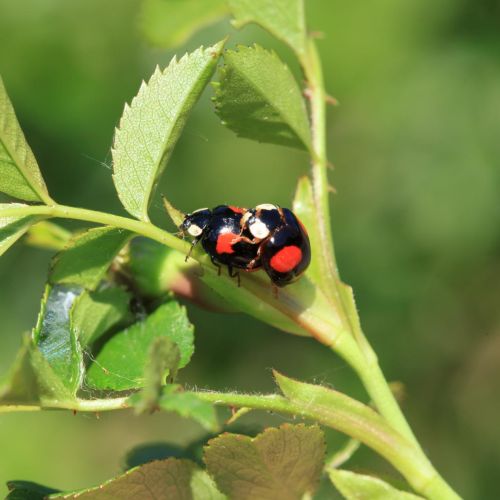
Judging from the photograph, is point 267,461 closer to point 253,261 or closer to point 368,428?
point 368,428

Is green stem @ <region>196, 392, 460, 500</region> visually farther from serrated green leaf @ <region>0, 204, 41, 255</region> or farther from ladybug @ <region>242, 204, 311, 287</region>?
serrated green leaf @ <region>0, 204, 41, 255</region>

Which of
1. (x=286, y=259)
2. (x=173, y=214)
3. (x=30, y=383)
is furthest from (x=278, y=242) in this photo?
(x=30, y=383)

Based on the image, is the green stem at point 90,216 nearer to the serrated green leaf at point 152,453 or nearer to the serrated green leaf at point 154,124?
the serrated green leaf at point 154,124

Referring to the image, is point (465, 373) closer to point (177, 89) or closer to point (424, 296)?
point (424, 296)

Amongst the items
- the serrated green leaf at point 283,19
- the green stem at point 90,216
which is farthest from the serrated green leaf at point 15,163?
the serrated green leaf at point 283,19

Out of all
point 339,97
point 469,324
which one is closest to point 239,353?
point 469,324
